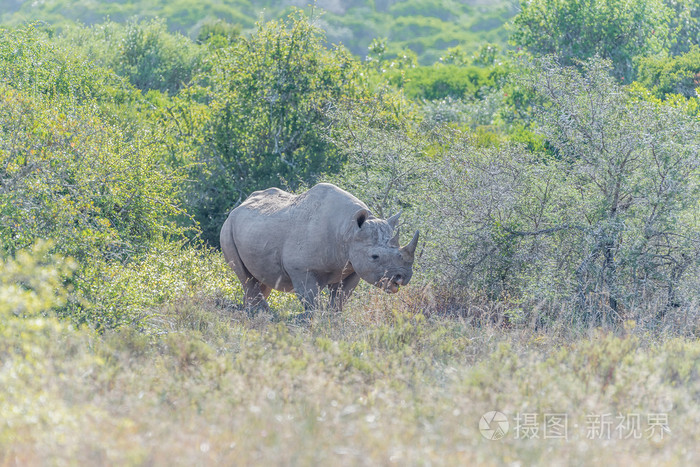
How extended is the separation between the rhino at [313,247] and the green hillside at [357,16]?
3468 inches

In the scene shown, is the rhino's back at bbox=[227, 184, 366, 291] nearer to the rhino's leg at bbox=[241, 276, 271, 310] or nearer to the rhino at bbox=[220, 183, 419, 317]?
the rhino at bbox=[220, 183, 419, 317]

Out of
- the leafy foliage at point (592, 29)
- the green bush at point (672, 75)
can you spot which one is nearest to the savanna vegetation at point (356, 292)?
the green bush at point (672, 75)

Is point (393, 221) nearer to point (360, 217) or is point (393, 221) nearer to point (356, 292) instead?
point (360, 217)

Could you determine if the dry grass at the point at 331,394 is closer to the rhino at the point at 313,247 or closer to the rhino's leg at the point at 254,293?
the rhino at the point at 313,247

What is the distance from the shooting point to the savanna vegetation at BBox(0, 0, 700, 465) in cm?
549

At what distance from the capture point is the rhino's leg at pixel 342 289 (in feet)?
36.3

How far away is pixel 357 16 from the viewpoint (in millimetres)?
116250

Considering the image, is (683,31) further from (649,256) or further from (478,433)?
(478,433)

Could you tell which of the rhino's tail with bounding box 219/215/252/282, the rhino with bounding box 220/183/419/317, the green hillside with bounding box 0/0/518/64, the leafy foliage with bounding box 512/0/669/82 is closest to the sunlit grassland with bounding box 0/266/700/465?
the rhino with bounding box 220/183/419/317

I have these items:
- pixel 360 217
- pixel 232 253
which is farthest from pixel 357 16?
pixel 360 217

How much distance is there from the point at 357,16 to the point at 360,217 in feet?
362

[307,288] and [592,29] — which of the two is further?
[592,29]

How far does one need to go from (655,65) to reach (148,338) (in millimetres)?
20386

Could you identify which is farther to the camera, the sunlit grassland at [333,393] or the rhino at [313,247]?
the rhino at [313,247]
